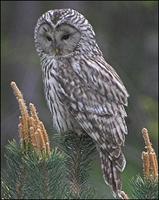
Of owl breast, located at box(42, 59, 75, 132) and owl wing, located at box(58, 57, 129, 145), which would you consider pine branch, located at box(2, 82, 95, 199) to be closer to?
owl wing, located at box(58, 57, 129, 145)

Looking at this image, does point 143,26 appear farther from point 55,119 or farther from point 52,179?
point 52,179

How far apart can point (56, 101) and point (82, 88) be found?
0.27 m

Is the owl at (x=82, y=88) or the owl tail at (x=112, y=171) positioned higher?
the owl at (x=82, y=88)

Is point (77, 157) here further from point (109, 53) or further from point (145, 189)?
point (109, 53)

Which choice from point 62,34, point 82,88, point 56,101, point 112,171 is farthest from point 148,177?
point 62,34

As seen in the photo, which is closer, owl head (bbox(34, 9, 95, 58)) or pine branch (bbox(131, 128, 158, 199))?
pine branch (bbox(131, 128, 158, 199))

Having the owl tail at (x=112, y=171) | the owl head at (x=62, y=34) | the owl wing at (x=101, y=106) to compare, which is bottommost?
the owl tail at (x=112, y=171)

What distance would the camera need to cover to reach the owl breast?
5451 mm

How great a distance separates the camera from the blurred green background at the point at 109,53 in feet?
33.4

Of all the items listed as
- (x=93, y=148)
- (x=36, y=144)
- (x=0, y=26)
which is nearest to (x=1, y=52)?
(x=0, y=26)

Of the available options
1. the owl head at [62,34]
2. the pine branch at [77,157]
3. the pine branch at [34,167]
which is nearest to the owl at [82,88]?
the owl head at [62,34]

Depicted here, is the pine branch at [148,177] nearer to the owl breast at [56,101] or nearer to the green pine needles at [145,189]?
the green pine needles at [145,189]

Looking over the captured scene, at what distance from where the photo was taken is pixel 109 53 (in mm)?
10820

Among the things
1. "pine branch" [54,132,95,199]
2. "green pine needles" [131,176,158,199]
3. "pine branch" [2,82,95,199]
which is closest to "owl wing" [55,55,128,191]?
"pine branch" [54,132,95,199]
